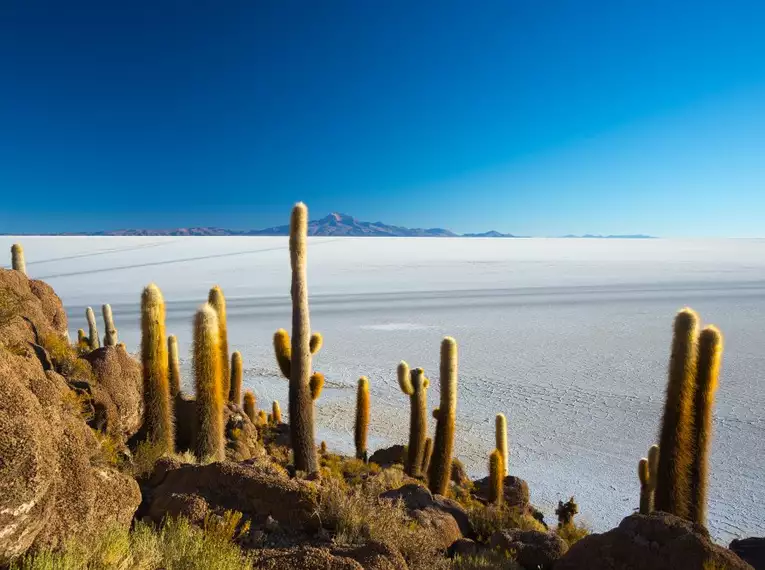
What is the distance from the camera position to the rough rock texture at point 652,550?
12.8ft

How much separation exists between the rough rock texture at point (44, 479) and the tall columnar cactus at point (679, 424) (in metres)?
5.57

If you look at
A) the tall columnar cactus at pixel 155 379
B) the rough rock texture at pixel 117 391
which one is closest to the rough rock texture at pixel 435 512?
the tall columnar cactus at pixel 155 379

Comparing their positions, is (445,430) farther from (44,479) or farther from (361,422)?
(44,479)

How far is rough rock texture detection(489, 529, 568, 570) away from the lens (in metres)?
4.54

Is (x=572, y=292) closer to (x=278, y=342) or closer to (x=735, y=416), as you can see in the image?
(x=735, y=416)

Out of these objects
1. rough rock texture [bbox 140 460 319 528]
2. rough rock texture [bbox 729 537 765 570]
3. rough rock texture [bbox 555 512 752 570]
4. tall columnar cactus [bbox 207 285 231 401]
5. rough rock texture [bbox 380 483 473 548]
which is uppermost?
tall columnar cactus [bbox 207 285 231 401]

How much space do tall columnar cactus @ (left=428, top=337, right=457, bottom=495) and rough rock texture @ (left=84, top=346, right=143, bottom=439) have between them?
165 inches

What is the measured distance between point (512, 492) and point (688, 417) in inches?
125

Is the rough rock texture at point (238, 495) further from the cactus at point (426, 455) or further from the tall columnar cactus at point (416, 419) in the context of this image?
the cactus at point (426, 455)

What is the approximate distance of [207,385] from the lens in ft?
21.9

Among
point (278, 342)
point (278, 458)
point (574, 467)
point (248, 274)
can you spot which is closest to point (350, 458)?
point (278, 458)

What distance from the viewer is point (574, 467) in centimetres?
1031

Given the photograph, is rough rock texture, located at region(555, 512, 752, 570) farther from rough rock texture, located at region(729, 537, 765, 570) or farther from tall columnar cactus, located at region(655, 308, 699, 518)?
tall columnar cactus, located at region(655, 308, 699, 518)

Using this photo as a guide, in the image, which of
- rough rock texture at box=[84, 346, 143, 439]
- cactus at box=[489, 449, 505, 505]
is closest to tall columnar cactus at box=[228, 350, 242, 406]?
rough rock texture at box=[84, 346, 143, 439]
